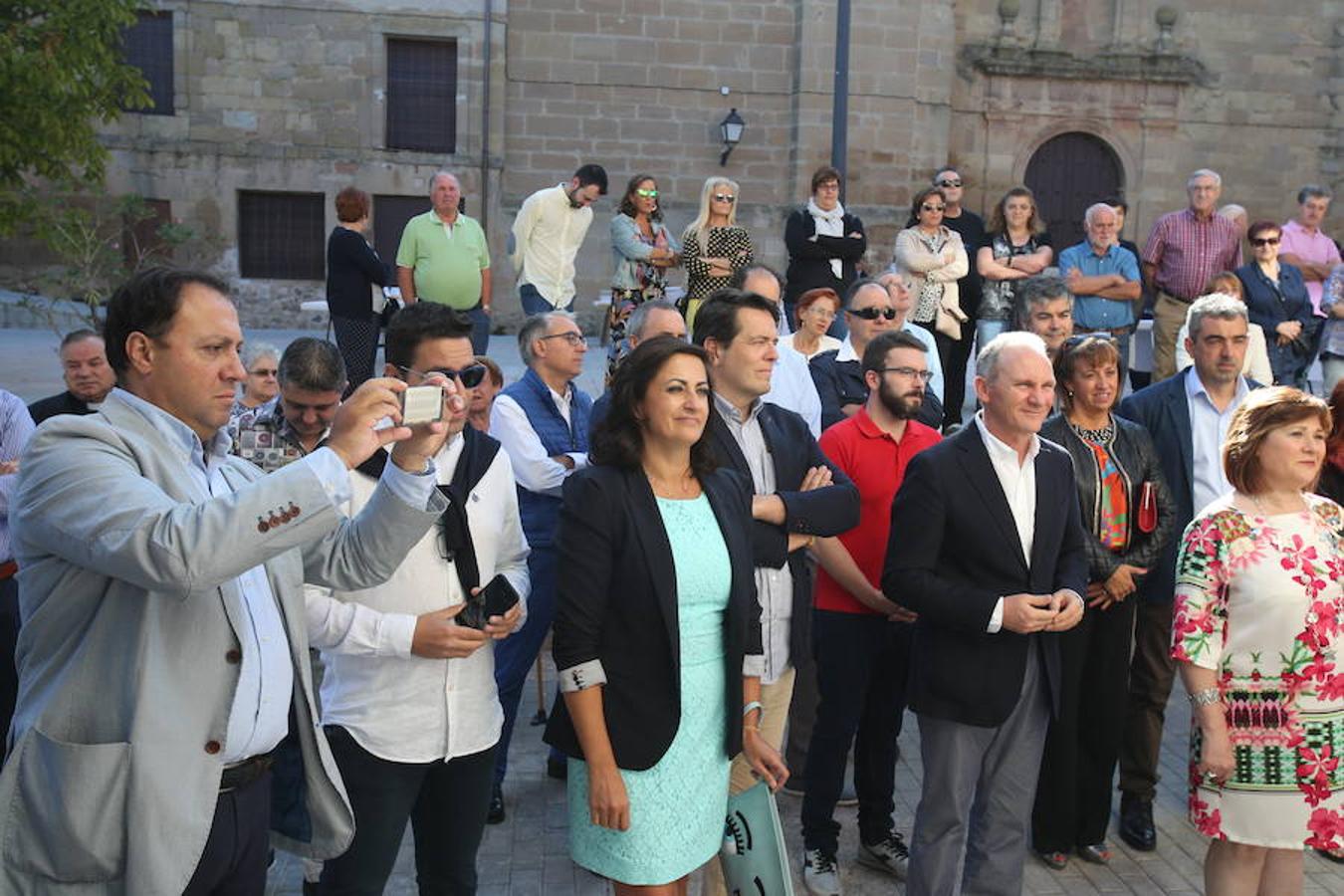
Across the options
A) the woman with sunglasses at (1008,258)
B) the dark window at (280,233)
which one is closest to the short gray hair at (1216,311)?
the woman with sunglasses at (1008,258)

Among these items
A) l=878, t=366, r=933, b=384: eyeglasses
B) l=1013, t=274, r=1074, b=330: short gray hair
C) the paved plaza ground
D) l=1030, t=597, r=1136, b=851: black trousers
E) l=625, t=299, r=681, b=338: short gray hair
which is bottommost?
the paved plaza ground

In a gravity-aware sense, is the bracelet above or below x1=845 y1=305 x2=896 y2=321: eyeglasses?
below

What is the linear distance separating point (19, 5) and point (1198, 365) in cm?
852

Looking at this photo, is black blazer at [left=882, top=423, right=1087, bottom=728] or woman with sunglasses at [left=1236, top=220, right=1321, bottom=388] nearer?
black blazer at [left=882, top=423, right=1087, bottom=728]

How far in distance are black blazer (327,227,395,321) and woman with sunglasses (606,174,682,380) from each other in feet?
6.03

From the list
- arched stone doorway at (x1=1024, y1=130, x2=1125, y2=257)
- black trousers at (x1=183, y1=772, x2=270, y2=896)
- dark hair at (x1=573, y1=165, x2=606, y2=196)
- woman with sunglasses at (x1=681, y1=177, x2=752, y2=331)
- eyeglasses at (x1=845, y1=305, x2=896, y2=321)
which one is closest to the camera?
black trousers at (x1=183, y1=772, x2=270, y2=896)

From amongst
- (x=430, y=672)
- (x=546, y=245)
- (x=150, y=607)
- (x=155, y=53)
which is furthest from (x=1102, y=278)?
(x=155, y=53)

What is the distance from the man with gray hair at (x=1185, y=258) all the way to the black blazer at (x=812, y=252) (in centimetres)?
239

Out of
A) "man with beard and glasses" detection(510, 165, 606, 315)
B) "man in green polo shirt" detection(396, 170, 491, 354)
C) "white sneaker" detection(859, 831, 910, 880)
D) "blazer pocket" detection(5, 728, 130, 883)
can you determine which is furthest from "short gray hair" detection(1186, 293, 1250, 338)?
"man in green polo shirt" detection(396, 170, 491, 354)

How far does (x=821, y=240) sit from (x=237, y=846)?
768cm

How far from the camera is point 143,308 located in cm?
242

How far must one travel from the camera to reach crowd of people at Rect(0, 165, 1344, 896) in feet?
7.68

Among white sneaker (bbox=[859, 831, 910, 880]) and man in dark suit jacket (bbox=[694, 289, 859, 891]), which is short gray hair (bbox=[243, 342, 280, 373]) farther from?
white sneaker (bbox=[859, 831, 910, 880])

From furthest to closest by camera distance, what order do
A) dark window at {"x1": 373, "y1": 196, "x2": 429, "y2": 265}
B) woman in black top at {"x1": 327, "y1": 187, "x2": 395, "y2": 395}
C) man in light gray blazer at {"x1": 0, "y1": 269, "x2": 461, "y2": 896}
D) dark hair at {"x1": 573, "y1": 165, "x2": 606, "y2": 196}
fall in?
1. dark window at {"x1": 373, "y1": 196, "x2": 429, "y2": 265}
2. dark hair at {"x1": 573, "y1": 165, "x2": 606, "y2": 196}
3. woman in black top at {"x1": 327, "y1": 187, "x2": 395, "y2": 395}
4. man in light gray blazer at {"x1": 0, "y1": 269, "x2": 461, "y2": 896}
